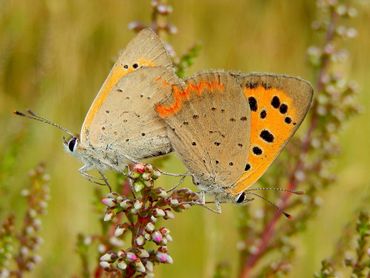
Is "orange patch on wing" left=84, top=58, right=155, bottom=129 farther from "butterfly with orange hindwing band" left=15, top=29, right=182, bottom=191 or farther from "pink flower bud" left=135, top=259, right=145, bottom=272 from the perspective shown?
"pink flower bud" left=135, top=259, right=145, bottom=272

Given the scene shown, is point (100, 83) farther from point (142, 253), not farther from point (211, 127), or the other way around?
point (142, 253)

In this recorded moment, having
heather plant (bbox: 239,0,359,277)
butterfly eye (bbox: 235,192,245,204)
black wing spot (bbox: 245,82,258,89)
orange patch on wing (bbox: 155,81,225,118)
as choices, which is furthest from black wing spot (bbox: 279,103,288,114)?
heather plant (bbox: 239,0,359,277)

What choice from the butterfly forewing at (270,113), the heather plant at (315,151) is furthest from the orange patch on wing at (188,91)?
the heather plant at (315,151)

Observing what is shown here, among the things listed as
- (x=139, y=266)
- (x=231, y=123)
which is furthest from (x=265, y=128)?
(x=139, y=266)

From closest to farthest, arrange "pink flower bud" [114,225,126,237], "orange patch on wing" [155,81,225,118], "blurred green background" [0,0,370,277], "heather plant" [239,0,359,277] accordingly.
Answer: "pink flower bud" [114,225,126,237]
"orange patch on wing" [155,81,225,118]
"heather plant" [239,0,359,277]
"blurred green background" [0,0,370,277]

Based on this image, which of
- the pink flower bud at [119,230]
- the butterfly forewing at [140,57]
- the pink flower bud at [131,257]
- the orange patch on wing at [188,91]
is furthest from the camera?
the orange patch on wing at [188,91]

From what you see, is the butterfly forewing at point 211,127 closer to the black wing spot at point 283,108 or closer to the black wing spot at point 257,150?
the black wing spot at point 257,150

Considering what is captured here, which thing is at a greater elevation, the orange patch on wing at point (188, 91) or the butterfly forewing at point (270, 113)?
the orange patch on wing at point (188, 91)
